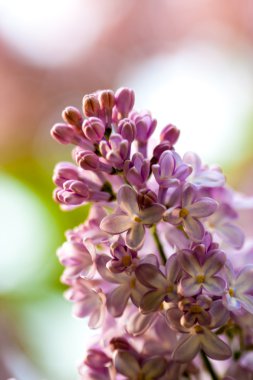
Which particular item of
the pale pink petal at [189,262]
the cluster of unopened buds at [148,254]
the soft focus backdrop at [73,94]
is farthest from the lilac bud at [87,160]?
the soft focus backdrop at [73,94]

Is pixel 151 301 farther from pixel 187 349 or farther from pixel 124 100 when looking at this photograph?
pixel 124 100

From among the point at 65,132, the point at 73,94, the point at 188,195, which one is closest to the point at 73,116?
the point at 65,132

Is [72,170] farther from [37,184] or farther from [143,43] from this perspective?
[143,43]

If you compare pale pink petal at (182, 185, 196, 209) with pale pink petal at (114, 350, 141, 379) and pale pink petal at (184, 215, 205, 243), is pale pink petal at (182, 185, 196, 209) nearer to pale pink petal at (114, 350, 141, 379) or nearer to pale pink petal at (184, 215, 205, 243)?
pale pink petal at (184, 215, 205, 243)

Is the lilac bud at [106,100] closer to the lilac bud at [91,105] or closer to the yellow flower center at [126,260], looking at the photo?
the lilac bud at [91,105]

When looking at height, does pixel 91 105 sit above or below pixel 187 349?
above

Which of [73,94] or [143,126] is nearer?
[143,126]
